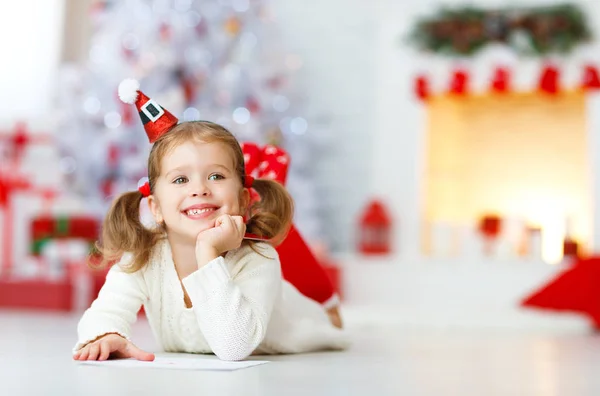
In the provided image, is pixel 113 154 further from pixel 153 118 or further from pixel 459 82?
pixel 153 118

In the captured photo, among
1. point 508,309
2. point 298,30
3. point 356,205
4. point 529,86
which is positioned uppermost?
point 298,30

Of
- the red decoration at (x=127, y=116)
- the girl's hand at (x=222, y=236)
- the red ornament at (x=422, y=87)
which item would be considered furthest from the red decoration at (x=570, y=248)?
the girl's hand at (x=222, y=236)

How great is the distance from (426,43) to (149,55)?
5.26 feet

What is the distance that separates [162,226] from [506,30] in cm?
386

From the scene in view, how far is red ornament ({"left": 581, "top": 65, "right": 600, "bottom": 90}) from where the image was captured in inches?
202

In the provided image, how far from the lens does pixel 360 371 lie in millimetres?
1769

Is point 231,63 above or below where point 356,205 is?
above

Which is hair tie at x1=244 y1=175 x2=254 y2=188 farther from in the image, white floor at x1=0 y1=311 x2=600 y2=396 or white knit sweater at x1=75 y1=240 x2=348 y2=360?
white floor at x1=0 y1=311 x2=600 y2=396

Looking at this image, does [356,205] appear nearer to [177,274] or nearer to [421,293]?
[421,293]

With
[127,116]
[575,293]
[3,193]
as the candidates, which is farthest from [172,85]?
[575,293]

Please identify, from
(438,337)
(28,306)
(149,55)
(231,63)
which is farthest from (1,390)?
(231,63)

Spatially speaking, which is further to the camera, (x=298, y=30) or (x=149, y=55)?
(x=298, y=30)

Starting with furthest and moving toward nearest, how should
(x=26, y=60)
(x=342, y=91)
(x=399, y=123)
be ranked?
(x=342, y=91) → (x=26, y=60) → (x=399, y=123)

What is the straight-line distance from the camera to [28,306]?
427cm
